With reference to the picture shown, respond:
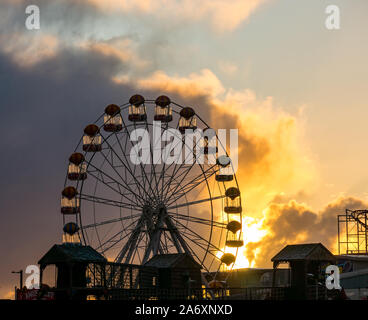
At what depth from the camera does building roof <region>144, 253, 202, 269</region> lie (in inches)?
2685

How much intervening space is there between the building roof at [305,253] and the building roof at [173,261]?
7643 millimetres

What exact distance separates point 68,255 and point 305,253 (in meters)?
18.0

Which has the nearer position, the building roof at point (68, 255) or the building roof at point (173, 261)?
the building roof at point (68, 255)

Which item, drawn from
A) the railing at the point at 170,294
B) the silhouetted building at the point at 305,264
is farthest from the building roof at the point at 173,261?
the silhouetted building at the point at 305,264

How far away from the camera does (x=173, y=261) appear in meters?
68.2

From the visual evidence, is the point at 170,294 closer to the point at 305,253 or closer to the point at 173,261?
the point at 173,261

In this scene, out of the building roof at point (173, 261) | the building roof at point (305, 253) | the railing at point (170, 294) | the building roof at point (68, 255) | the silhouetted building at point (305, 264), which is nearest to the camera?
the building roof at point (68, 255)

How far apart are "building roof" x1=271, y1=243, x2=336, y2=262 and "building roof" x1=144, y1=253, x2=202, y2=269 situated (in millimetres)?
7643

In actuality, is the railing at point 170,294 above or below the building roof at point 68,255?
below

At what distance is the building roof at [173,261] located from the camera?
6819cm

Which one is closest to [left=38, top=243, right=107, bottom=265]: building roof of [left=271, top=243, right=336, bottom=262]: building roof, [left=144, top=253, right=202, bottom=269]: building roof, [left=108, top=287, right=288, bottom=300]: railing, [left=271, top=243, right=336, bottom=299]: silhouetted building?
[left=108, top=287, right=288, bottom=300]: railing

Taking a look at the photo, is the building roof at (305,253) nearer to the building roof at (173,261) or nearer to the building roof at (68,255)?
the building roof at (173,261)

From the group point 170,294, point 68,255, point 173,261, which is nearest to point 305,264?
point 170,294
